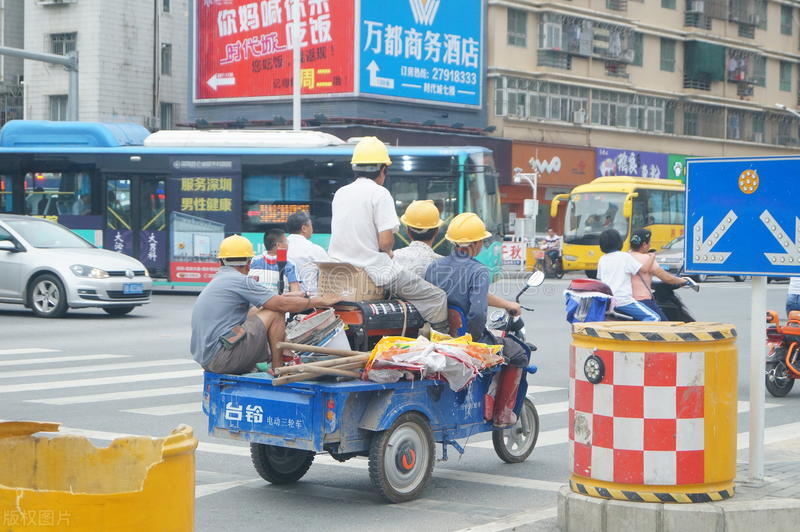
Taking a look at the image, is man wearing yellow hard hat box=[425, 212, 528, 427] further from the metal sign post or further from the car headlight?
the car headlight

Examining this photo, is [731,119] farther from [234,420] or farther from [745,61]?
[234,420]

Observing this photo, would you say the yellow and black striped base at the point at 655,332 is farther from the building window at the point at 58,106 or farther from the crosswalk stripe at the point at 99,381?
the building window at the point at 58,106

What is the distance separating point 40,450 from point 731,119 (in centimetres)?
6175

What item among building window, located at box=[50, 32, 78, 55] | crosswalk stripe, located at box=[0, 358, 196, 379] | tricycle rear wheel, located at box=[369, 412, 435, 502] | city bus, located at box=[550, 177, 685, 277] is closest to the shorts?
tricycle rear wheel, located at box=[369, 412, 435, 502]

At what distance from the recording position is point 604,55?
5388 cm

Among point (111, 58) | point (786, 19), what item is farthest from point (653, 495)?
point (786, 19)

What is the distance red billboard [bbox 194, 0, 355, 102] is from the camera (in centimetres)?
4169

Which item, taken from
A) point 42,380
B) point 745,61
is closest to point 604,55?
point 745,61

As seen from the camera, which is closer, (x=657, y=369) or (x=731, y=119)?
(x=657, y=369)

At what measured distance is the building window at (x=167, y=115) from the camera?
48.2m

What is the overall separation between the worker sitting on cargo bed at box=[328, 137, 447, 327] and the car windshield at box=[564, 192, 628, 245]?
30608 mm

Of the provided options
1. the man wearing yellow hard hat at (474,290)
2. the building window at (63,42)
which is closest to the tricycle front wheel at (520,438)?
the man wearing yellow hard hat at (474,290)

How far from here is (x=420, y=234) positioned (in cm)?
805

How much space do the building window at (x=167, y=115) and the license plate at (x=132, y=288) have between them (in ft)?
96.2
